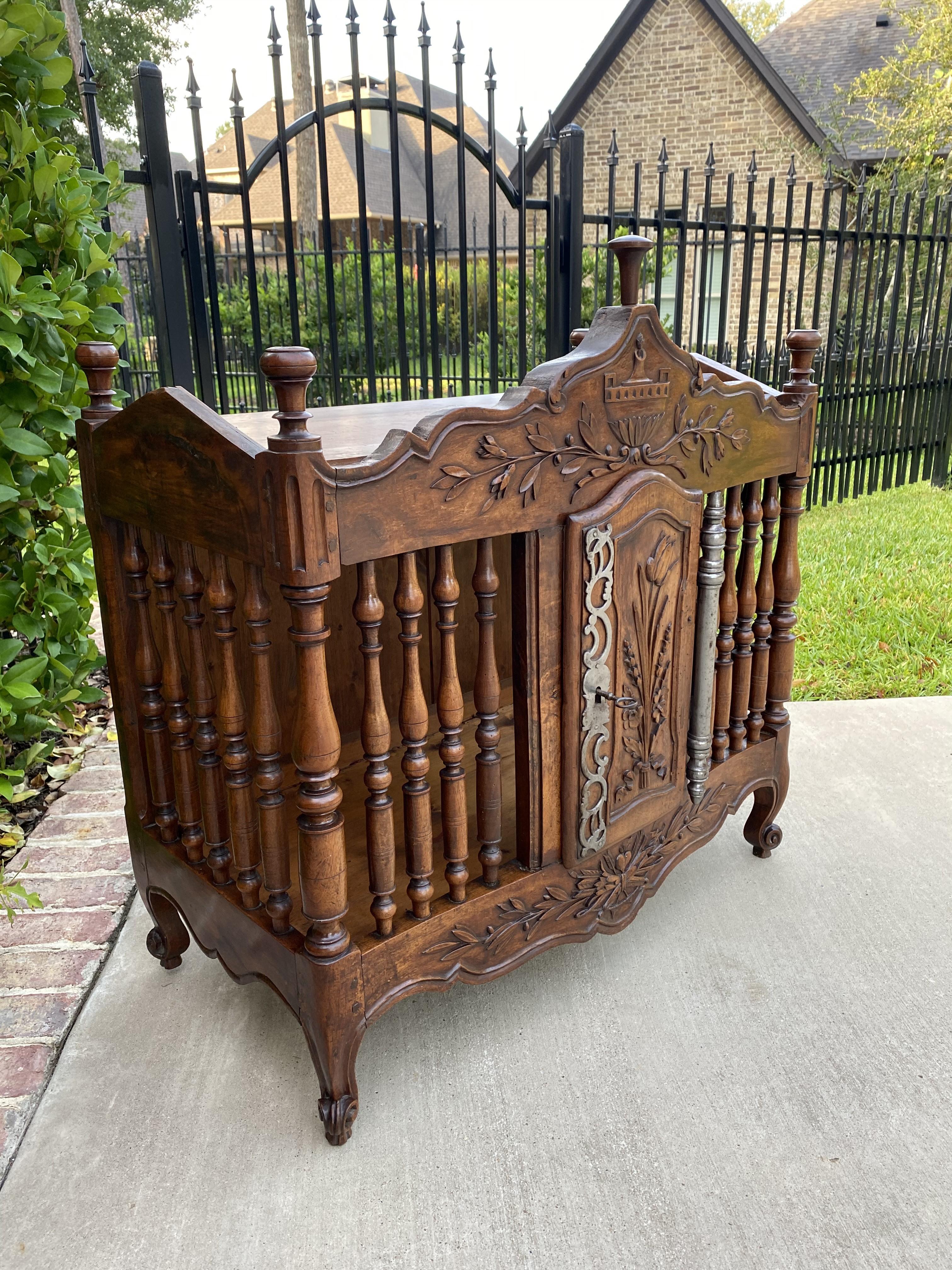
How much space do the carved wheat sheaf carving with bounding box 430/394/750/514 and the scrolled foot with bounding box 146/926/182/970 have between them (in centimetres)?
137

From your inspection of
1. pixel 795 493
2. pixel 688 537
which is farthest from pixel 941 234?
pixel 688 537

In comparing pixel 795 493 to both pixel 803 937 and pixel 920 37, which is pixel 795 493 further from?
pixel 920 37

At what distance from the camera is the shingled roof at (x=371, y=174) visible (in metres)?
23.9

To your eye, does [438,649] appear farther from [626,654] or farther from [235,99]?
[235,99]

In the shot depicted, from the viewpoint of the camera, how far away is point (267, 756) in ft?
5.39

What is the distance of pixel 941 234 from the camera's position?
732 centimetres

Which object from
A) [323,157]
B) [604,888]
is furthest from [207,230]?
[604,888]

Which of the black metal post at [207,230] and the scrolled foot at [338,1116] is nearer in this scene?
the scrolled foot at [338,1116]

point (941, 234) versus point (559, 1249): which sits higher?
point (941, 234)

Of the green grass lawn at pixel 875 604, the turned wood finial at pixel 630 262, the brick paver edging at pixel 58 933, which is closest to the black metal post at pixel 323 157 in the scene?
the turned wood finial at pixel 630 262

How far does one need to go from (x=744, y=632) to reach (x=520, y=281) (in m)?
2.10

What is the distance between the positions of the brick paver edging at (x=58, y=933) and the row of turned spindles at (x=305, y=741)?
0.49m

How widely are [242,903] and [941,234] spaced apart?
7912 millimetres

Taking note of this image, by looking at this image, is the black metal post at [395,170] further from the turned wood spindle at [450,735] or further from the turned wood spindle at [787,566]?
the turned wood spindle at [450,735]
